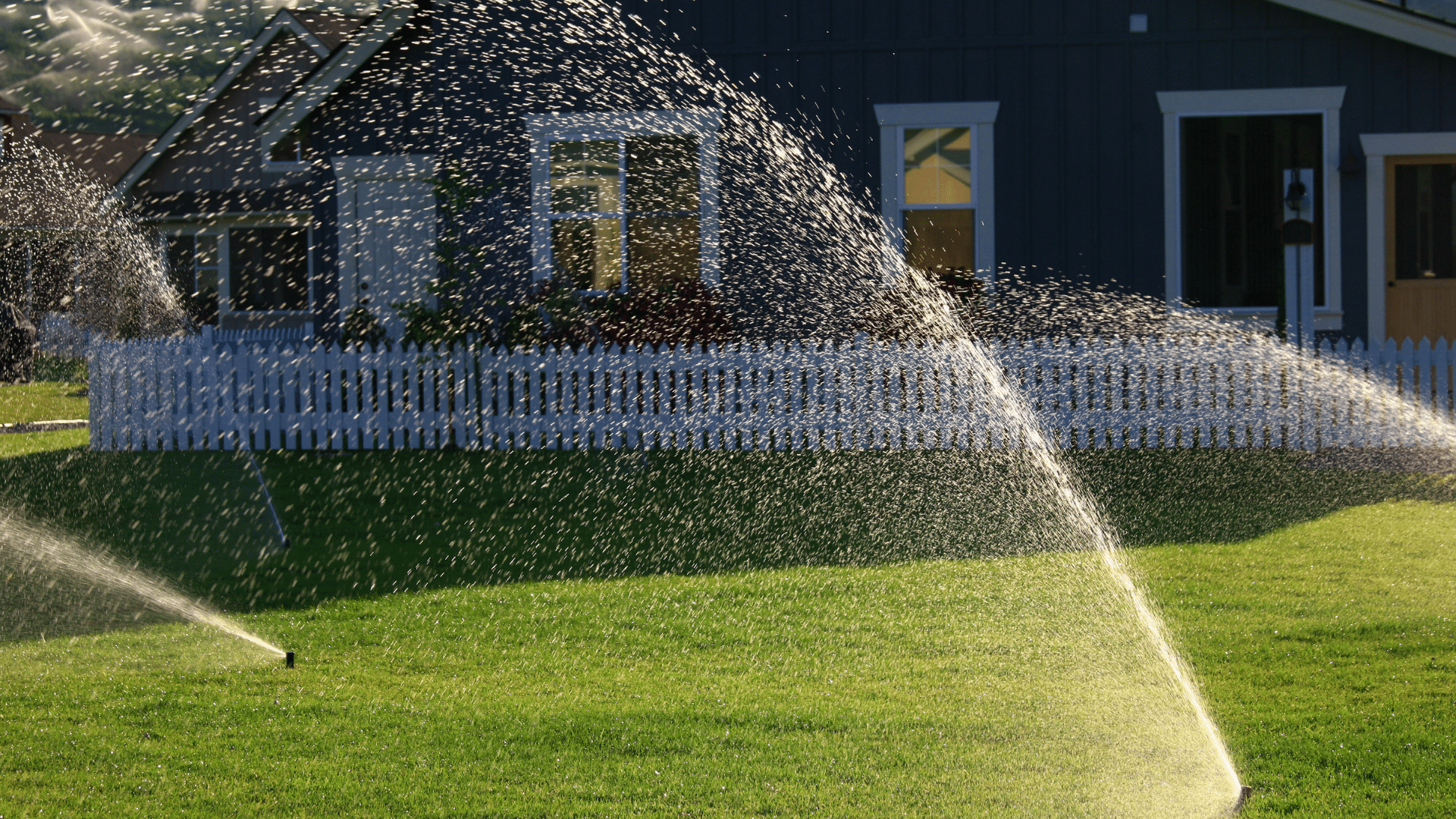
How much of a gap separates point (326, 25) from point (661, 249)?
76.3ft

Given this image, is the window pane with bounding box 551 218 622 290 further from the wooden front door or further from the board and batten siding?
the wooden front door

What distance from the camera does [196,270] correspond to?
3512 cm

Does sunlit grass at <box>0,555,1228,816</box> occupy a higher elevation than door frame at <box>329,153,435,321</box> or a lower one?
lower

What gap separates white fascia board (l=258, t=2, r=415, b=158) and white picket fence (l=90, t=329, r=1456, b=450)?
11.2 ft

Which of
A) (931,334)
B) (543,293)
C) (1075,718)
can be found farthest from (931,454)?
(1075,718)

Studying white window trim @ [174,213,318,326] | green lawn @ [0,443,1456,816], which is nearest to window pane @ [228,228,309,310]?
white window trim @ [174,213,318,326]

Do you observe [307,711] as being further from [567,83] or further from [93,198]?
[93,198]

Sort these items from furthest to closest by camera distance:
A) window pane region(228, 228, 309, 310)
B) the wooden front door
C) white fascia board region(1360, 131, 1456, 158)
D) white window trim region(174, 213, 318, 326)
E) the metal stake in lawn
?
window pane region(228, 228, 309, 310)
white window trim region(174, 213, 318, 326)
the wooden front door
white fascia board region(1360, 131, 1456, 158)
the metal stake in lawn

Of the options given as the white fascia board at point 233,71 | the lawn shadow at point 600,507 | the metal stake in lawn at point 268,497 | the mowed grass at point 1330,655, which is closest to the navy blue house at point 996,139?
the lawn shadow at point 600,507

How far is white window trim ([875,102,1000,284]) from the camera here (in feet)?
48.1

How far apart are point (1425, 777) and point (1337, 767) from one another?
261 millimetres

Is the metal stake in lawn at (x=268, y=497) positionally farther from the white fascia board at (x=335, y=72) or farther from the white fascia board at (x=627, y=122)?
the white fascia board at (x=627, y=122)

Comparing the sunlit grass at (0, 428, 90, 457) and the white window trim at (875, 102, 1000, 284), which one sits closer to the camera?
the sunlit grass at (0, 428, 90, 457)

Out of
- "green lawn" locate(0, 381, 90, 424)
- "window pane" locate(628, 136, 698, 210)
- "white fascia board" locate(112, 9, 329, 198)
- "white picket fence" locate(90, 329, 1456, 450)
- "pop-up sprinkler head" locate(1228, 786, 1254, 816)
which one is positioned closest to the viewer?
"pop-up sprinkler head" locate(1228, 786, 1254, 816)
